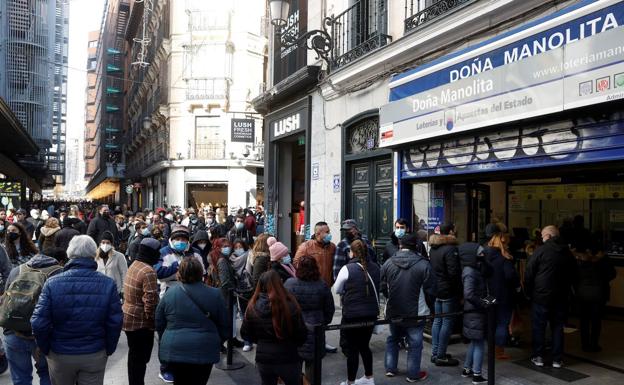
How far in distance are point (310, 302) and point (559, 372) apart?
3.51 m

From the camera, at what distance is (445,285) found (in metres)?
6.87

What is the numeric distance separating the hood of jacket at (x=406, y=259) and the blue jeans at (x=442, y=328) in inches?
41.8

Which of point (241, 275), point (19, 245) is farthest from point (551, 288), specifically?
point (19, 245)

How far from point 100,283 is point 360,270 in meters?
2.86

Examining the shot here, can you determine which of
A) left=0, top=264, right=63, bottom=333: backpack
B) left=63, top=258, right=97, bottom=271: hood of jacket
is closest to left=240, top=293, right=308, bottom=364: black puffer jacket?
left=63, top=258, right=97, bottom=271: hood of jacket

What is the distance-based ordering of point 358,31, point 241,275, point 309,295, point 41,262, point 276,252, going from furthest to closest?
point 358,31
point 241,275
point 276,252
point 309,295
point 41,262

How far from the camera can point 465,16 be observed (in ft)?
25.8

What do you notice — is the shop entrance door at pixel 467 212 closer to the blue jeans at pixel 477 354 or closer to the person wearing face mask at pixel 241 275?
the blue jeans at pixel 477 354

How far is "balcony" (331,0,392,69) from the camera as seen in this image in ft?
35.1

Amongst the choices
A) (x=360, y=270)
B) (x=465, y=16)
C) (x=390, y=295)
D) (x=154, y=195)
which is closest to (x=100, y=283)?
(x=360, y=270)

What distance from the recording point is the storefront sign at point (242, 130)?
77.9 ft

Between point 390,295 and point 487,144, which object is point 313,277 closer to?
point 390,295

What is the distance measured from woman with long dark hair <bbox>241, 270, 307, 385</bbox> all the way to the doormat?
3632mm

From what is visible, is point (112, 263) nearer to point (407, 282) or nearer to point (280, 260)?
point (280, 260)
